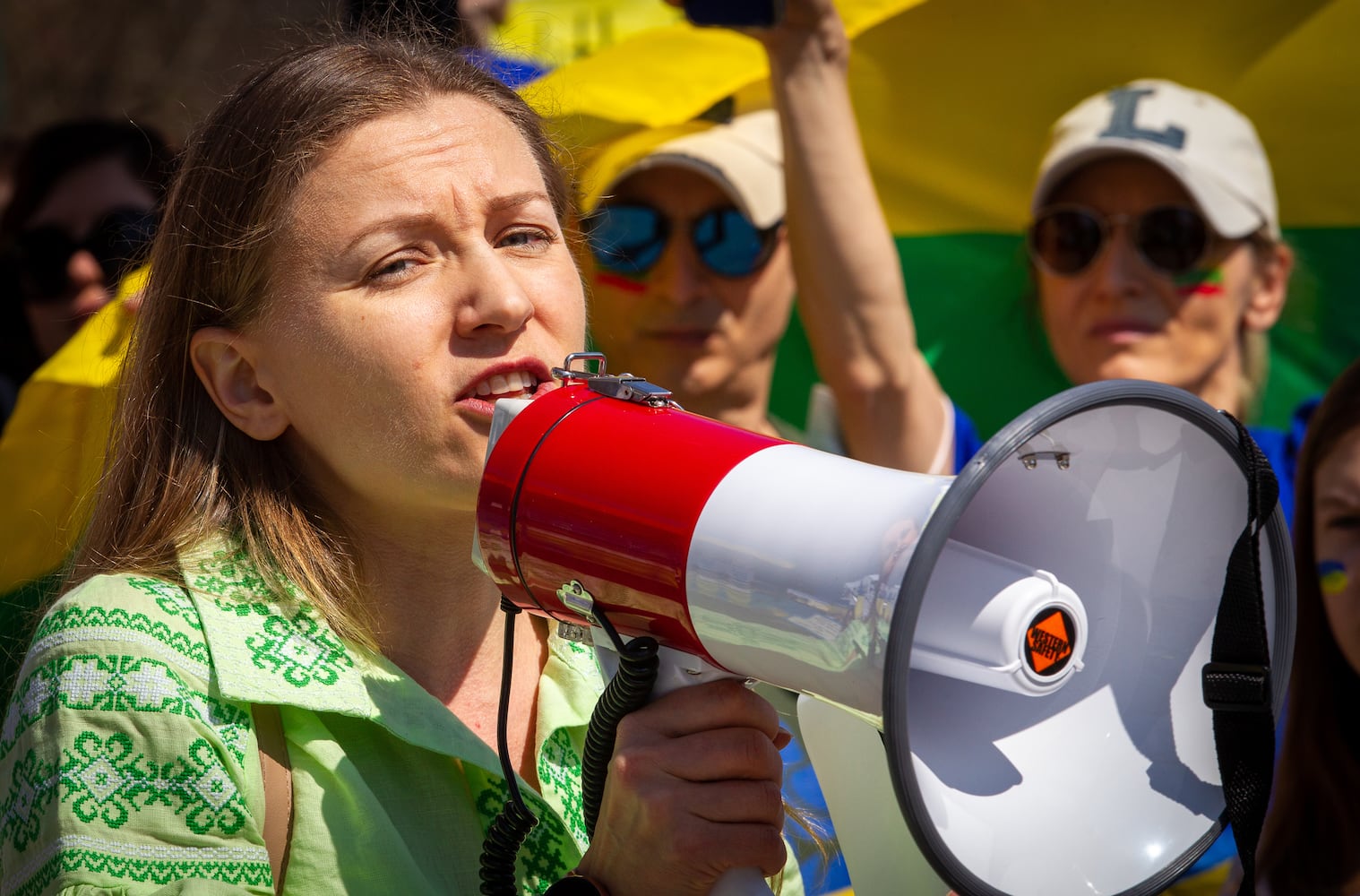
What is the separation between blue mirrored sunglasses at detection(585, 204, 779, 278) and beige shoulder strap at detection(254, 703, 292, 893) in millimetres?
1960

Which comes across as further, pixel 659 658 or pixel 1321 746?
pixel 1321 746

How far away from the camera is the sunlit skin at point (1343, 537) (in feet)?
8.98

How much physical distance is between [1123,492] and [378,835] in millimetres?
955

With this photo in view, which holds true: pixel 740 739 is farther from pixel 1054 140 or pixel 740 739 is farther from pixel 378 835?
pixel 1054 140

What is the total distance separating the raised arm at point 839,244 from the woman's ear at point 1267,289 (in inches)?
43.9

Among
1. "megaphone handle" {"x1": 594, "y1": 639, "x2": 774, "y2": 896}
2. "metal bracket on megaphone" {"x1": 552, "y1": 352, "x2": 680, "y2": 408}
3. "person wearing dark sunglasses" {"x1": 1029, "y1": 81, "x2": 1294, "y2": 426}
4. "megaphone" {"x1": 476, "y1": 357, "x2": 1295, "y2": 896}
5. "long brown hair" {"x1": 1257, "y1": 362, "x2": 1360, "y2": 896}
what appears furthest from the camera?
"person wearing dark sunglasses" {"x1": 1029, "y1": 81, "x2": 1294, "y2": 426}

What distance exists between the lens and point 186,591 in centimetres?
177

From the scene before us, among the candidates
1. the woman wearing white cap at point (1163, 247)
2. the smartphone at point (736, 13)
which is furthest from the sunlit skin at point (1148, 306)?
the smartphone at point (736, 13)

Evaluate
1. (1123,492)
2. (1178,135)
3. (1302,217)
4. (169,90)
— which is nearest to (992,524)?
(1123,492)

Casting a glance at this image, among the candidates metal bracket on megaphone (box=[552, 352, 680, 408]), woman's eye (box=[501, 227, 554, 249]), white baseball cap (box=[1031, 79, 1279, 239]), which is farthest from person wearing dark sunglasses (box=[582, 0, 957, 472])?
metal bracket on megaphone (box=[552, 352, 680, 408])

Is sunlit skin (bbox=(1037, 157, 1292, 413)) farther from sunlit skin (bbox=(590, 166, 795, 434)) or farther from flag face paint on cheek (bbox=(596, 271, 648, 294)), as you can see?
flag face paint on cheek (bbox=(596, 271, 648, 294))

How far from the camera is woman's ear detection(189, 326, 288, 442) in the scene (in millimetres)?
1897

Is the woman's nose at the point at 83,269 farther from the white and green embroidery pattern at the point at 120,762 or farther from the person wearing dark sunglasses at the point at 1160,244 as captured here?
the person wearing dark sunglasses at the point at 1160,244

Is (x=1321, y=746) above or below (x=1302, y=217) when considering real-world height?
below
